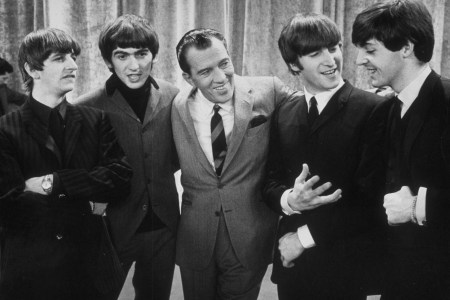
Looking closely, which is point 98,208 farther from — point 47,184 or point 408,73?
point 408,73

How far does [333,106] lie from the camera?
185 cm

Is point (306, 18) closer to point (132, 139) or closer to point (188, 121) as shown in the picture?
point (188, 121)

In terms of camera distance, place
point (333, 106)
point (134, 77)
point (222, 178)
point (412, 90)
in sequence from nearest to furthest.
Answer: point (412, 90)
point (333, 106)
point (222, 178)
point (134, 77)

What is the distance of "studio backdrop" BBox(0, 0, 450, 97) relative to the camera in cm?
402

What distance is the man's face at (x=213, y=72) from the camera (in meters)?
2.20

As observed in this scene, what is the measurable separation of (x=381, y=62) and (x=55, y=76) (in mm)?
1231

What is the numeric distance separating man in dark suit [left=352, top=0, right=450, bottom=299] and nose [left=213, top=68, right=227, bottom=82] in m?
0.65

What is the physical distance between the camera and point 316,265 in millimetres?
1879

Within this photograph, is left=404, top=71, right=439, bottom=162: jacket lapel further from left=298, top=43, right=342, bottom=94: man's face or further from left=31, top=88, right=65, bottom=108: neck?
left=31, top=88, right=65, bottom=108: neck

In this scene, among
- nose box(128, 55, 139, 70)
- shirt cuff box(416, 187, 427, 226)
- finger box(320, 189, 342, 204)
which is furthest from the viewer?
nose box(128, 55, 139, 70)

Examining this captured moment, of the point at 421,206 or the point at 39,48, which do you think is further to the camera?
the point at 39,48

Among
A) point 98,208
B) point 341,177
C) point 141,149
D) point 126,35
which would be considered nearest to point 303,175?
point 341,177

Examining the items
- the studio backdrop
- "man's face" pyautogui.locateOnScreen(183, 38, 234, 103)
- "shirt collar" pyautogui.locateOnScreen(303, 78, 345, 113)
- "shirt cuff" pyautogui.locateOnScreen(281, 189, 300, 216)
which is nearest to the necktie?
"man's face" pyautogui.locateOnScreen(183, 38, 234, 103)

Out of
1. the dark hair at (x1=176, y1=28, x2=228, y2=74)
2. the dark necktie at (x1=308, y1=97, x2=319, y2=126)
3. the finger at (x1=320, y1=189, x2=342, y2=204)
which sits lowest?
the finger at (x1=320, y1=189, x2=342, y2=204)
